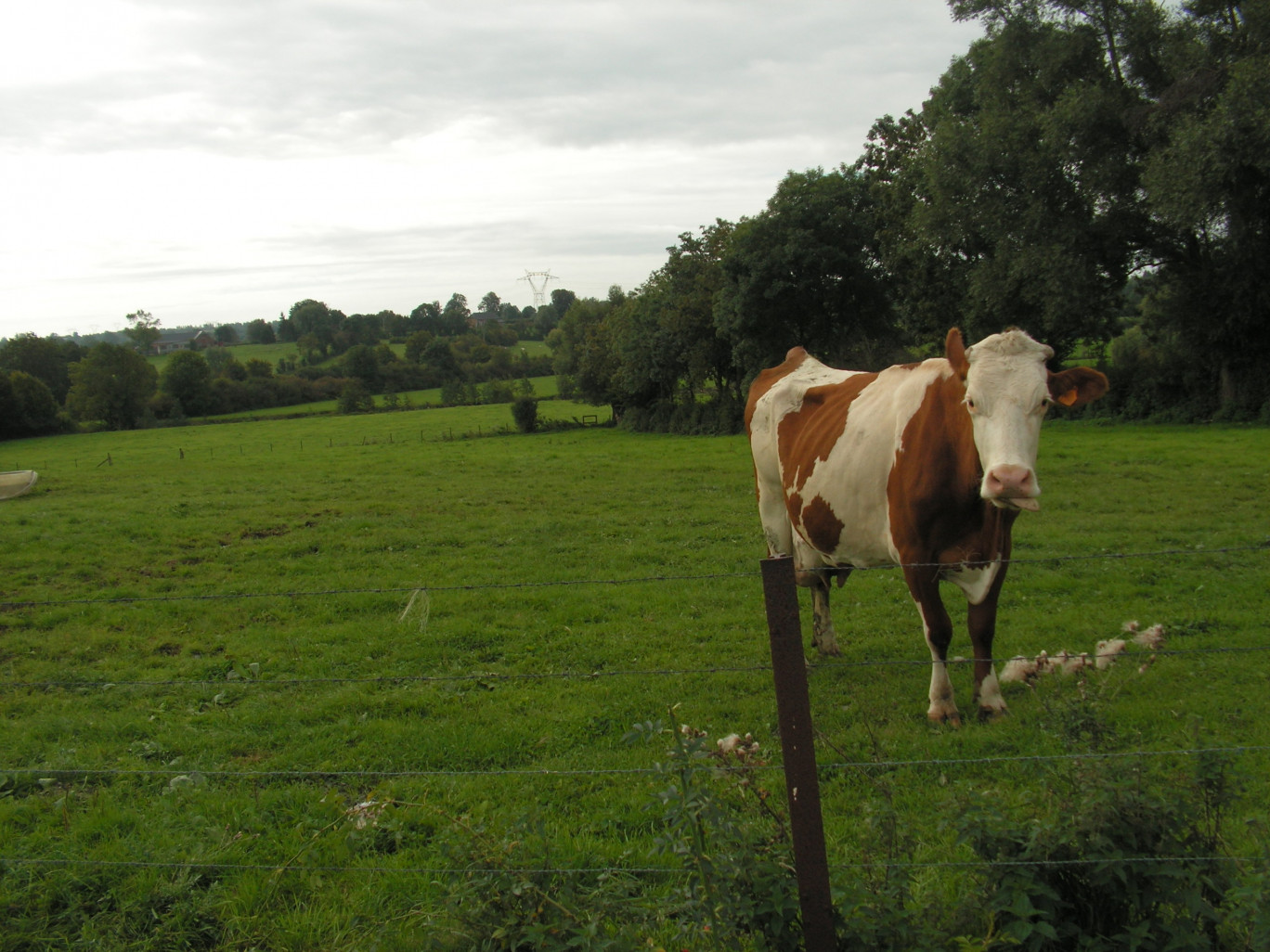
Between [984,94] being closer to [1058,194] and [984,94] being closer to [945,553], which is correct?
[1058,194]

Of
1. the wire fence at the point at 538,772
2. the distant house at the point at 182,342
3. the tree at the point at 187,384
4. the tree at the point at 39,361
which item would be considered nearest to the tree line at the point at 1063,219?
the wire fence at the point at 538,772

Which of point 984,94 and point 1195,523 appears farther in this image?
point 984,94

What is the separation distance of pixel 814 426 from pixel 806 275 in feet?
91.8

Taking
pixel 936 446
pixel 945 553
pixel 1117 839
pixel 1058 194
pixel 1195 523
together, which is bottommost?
pixel 1195 523

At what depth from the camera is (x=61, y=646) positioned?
8.93m

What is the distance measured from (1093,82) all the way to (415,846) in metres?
28.1

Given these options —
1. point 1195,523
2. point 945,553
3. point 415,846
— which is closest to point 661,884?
point 415,846

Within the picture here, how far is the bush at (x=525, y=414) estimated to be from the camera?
4866 cm

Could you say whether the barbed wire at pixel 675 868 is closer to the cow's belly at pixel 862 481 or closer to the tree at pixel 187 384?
the cow's belly at pixel 862 481

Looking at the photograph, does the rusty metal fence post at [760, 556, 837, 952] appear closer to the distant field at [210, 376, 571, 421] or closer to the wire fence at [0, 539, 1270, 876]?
the wire fence at [0, 539, 1270, 876]

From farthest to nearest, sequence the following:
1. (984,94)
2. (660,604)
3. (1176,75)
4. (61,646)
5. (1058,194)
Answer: (984,94)
(1058,194)
(1176,75)
(660,604)
(61,646)

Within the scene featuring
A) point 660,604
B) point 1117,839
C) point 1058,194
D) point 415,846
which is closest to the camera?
point 1117,839

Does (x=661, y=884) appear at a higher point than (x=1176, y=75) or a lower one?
lower

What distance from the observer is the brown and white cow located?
15.8ft
